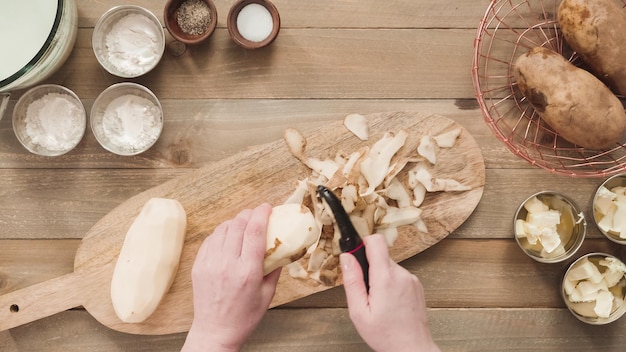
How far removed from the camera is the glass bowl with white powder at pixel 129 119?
1.46 meters

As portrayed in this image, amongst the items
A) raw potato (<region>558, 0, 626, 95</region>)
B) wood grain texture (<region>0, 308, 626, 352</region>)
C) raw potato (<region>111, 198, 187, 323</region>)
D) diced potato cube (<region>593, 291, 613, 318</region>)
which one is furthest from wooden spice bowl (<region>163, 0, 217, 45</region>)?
diced potato cube (<region>593, 291, 613, 318</region>)

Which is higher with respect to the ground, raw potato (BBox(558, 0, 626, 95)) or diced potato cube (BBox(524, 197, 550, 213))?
raw potato (BBox(558, 0, 626, 95))

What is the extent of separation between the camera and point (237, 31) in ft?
4.81

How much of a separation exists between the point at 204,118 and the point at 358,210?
1.63ft

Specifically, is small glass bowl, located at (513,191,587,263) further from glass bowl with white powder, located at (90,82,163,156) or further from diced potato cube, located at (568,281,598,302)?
glass bowl with white powder, located at (90,82,163,156)

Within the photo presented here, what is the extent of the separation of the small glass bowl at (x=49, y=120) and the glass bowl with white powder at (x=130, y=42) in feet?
0.49

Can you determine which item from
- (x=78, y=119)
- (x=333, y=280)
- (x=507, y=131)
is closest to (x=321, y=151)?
(x=333, y=280)

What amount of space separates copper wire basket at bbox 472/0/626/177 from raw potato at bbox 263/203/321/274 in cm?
62

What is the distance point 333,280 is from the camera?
4.69ft

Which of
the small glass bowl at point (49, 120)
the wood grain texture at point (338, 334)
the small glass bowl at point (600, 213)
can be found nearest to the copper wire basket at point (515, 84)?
the small glass bowl at point (600, 213)

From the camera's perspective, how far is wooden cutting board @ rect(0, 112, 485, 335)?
4.77 feet

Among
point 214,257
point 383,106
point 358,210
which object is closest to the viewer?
point 214,257

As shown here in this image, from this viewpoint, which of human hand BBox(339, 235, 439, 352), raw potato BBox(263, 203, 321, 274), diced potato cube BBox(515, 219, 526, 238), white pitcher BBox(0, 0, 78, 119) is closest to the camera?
human hand BBox(339, 235, 439, 352)

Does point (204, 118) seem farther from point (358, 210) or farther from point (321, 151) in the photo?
point (358, 210)
